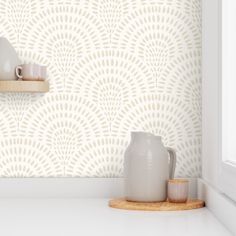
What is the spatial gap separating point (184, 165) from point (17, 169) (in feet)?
2.00

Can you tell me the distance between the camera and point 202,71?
199 cm

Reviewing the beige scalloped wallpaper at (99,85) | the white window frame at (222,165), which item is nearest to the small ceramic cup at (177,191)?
the white window frame at (222,165)

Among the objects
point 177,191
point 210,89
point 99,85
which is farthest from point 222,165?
point 99,85

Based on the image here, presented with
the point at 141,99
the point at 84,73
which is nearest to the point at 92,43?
the point at 84,73

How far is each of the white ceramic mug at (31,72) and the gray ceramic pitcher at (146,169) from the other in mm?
405

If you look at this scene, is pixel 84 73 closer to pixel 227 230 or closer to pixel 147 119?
pixel 147 119

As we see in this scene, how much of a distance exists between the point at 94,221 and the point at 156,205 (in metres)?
0.28

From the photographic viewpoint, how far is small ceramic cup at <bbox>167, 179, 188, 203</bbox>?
67.9 inches

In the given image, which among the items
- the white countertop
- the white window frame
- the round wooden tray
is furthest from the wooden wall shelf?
the white window frame

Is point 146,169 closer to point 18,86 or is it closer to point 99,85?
point 99,85

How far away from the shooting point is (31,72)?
6.23 feet

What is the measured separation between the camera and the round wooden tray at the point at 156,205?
65.4 inches

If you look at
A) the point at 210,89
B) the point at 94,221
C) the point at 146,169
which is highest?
the point at 210,89

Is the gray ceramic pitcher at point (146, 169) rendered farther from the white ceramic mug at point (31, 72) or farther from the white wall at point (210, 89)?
the white ceramic mug at point (31, 72)
